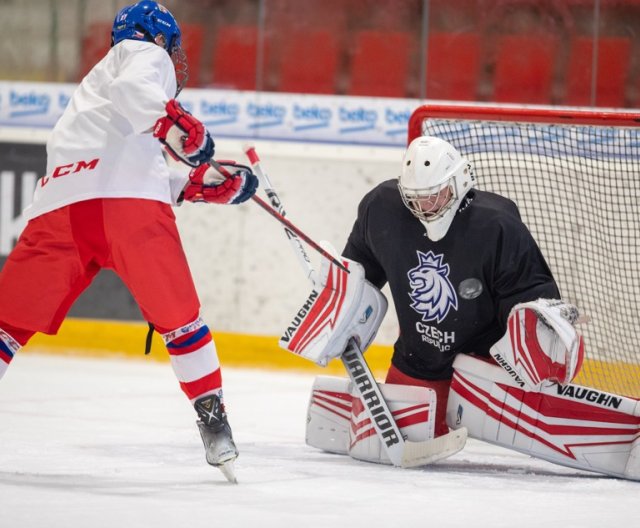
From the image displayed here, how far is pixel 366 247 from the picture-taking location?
3.20 meters

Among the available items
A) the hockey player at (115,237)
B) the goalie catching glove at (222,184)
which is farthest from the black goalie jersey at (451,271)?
the hockey player at (115,237)

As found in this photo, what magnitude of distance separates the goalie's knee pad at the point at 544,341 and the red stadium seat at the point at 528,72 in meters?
2.62

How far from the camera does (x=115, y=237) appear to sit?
256cm

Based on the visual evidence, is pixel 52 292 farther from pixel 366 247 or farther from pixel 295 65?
pixel 295 65

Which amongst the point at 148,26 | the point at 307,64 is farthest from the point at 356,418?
the point at 307,64

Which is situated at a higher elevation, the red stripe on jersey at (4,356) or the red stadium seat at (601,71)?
the red stadium seat at (601,71)

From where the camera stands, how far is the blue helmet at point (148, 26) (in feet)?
8.84

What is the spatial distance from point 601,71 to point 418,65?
0.80 m

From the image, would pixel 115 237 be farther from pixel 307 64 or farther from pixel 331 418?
pixel 307 64

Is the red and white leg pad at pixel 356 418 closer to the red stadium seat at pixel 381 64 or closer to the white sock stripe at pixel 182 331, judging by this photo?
the white sock stripe at pixel 182 331

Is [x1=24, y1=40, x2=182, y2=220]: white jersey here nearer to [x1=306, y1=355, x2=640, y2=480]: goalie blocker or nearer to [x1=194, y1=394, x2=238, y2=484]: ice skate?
[x1=194, y1=394, x2=238, y2=484]: ice skate

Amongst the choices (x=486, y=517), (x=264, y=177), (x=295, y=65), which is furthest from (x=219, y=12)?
(x=486, y=517)

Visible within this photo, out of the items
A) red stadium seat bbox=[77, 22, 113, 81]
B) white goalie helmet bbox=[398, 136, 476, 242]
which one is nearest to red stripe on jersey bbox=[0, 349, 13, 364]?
white goalie helmet bbox=[398, 136, 476, 242]

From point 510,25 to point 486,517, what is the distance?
Answer: 139 inches
